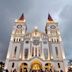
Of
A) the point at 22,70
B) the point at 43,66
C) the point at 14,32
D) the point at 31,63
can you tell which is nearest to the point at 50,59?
the point at 43,66

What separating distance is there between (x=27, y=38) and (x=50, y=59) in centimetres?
1069

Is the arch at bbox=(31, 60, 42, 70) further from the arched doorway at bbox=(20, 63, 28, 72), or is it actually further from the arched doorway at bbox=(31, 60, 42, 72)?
the arched doorway at bbox=(20, 63, 28, 72)

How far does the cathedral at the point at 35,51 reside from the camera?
132 ft

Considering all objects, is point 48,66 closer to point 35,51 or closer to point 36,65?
point 36,65

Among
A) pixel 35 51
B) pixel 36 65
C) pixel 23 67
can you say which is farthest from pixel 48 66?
pixel 23 67

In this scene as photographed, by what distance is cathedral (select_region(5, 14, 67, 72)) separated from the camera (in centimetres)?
4019

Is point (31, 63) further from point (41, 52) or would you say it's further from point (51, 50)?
point (51, 50)

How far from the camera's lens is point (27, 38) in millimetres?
46156

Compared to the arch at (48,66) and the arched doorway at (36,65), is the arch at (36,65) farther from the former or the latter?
the arch at (48,66)

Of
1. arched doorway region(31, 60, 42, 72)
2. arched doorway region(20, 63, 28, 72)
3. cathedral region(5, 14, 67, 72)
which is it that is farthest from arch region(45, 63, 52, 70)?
arched doorway region(20, 63, 28, 72)

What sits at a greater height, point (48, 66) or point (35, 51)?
point (35, 51)

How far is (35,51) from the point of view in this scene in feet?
141

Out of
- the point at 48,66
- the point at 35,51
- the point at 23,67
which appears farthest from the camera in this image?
the point at 35,51

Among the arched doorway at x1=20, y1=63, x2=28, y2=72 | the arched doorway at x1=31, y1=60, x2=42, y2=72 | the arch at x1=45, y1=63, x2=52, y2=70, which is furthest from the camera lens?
the arched doorway at x1=31, y1=60, x2=42, y2=72
